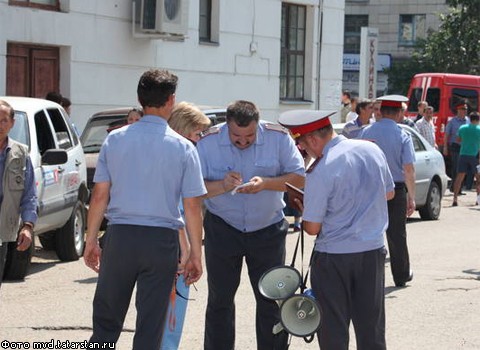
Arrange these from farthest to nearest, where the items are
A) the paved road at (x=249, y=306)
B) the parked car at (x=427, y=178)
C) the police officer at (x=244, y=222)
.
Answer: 1. the parked car at (x=427, y=178)
2. the paved road at (x=249, y=306)
3. the police officer at (x=244, y=222)

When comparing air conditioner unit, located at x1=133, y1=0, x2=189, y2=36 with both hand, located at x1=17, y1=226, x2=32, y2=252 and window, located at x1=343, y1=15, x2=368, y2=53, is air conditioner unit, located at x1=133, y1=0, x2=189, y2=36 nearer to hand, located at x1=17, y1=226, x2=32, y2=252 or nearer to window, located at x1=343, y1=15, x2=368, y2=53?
hand, located at x1=17, y1=226, x2=32, y2=252

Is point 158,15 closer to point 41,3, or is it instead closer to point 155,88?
point 41,3

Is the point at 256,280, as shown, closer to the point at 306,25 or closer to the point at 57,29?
the point at 57,29

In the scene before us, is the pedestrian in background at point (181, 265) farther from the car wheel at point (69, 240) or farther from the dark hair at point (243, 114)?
the car wheel at point (69, 240)

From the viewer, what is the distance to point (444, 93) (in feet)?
92.2

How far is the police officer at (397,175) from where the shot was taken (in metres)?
10.8

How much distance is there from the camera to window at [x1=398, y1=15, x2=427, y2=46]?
5566 cm

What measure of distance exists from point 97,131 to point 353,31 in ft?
140

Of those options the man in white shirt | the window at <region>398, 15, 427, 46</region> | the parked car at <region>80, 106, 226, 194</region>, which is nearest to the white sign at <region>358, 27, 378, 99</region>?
the man in white shirt

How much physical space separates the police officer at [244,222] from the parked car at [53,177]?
13.7 feet

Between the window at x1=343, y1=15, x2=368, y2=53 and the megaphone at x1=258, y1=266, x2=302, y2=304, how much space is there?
51145 millimetres

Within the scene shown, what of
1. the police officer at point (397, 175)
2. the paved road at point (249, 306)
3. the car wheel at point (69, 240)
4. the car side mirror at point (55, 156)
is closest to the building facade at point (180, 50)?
the car wheel at point (69, 240)

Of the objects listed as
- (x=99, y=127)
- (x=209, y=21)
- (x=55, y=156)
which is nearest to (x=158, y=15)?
(x=209, y=21)

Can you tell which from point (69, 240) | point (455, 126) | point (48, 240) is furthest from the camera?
point (455, 126)
